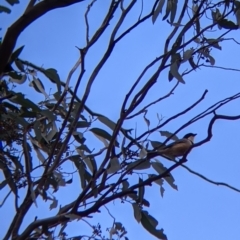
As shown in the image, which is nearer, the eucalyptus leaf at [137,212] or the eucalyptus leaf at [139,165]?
the eucalyptus leaf at [139,165]

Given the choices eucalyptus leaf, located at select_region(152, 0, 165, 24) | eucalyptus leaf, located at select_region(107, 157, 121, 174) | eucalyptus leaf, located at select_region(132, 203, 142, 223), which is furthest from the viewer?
eucalyptus leaf, located at select_region(152, 0, 165, 24)

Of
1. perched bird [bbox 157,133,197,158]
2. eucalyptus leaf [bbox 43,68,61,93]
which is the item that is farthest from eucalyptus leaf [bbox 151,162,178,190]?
eucalyptus leaf [bbox 43,68,61,93]

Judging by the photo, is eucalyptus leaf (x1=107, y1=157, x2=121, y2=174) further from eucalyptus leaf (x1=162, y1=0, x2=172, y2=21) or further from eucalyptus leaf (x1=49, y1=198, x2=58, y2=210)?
eucalyptus leaf (x1=162, y1=0, x2=172, y2=21)

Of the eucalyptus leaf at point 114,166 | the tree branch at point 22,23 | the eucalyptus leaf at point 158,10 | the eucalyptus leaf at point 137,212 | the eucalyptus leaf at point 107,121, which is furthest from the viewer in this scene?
the eucalyptus leaf at point 158,10

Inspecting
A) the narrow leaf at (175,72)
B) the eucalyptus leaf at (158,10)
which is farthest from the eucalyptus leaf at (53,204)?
the eucalyptus leaf at (158,10)

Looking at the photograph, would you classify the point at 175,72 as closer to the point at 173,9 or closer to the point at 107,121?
the point at 107,121

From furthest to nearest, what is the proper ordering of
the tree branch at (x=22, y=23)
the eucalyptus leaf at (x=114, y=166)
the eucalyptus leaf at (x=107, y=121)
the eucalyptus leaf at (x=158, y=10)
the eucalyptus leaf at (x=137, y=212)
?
the eucalyptus leaf at (x=158, y=10) < the eucalyptus leaf at (x=107, y=121) < the eucalyptus leaf at (x=137, y=212) < the eucalyptus leaf at (x=114, y=166) < the tree branch at (x=22, y=23)

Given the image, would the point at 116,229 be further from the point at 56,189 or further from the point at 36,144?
the point at 36,144

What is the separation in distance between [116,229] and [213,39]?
61cm

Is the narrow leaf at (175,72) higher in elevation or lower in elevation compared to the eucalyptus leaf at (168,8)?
lower

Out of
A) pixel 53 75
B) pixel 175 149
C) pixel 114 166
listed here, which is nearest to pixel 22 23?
pixel 114 166

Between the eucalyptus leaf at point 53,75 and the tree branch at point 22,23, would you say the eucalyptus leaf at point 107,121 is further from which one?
the tree branch at point 22,23

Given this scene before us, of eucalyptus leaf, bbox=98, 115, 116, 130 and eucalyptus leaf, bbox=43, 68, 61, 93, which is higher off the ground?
eucalyptus leaf, bbox=43, 68, 61, 93

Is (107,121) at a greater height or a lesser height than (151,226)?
greater
